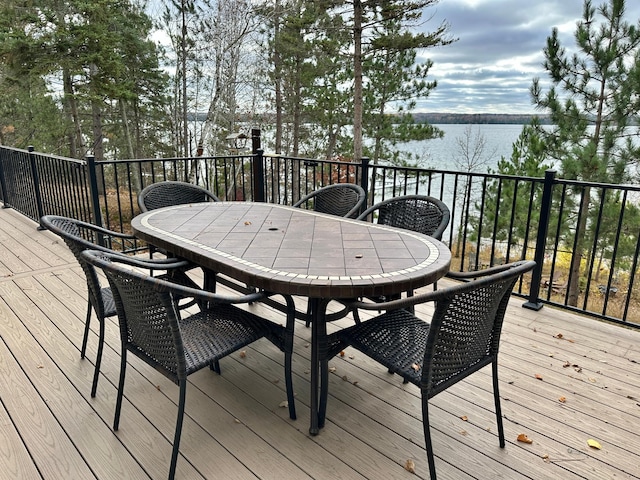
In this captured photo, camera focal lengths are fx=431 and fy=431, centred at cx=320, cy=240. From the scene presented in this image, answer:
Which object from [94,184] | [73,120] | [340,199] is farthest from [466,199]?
[73,120]

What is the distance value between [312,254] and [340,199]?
1419mm

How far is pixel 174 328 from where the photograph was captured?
4.96ft

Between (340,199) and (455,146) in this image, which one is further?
(455,146)

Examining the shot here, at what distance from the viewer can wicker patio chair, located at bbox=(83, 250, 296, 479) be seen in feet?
4.91

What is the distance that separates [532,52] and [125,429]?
8.79 metres

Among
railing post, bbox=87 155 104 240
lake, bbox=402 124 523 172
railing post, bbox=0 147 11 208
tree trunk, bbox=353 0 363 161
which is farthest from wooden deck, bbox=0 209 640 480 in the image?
lake, bbox=402 124 523 172

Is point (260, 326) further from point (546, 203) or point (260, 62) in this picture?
point (260, 62)

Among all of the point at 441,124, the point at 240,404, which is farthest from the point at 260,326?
the point at 441,124

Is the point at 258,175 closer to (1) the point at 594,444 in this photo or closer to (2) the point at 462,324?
(2) the point at 462,324

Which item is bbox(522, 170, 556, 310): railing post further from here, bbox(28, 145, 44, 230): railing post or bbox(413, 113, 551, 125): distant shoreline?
bbox(413, 113, 551, 125): distant shoreline

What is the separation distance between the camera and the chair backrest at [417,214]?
8.46 ft

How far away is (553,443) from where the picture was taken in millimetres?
1786

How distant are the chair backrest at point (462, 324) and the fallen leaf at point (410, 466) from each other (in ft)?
1.07

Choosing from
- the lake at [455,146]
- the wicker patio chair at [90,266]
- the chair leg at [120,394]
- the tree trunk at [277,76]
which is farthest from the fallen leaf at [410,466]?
the lake at [455,146]
